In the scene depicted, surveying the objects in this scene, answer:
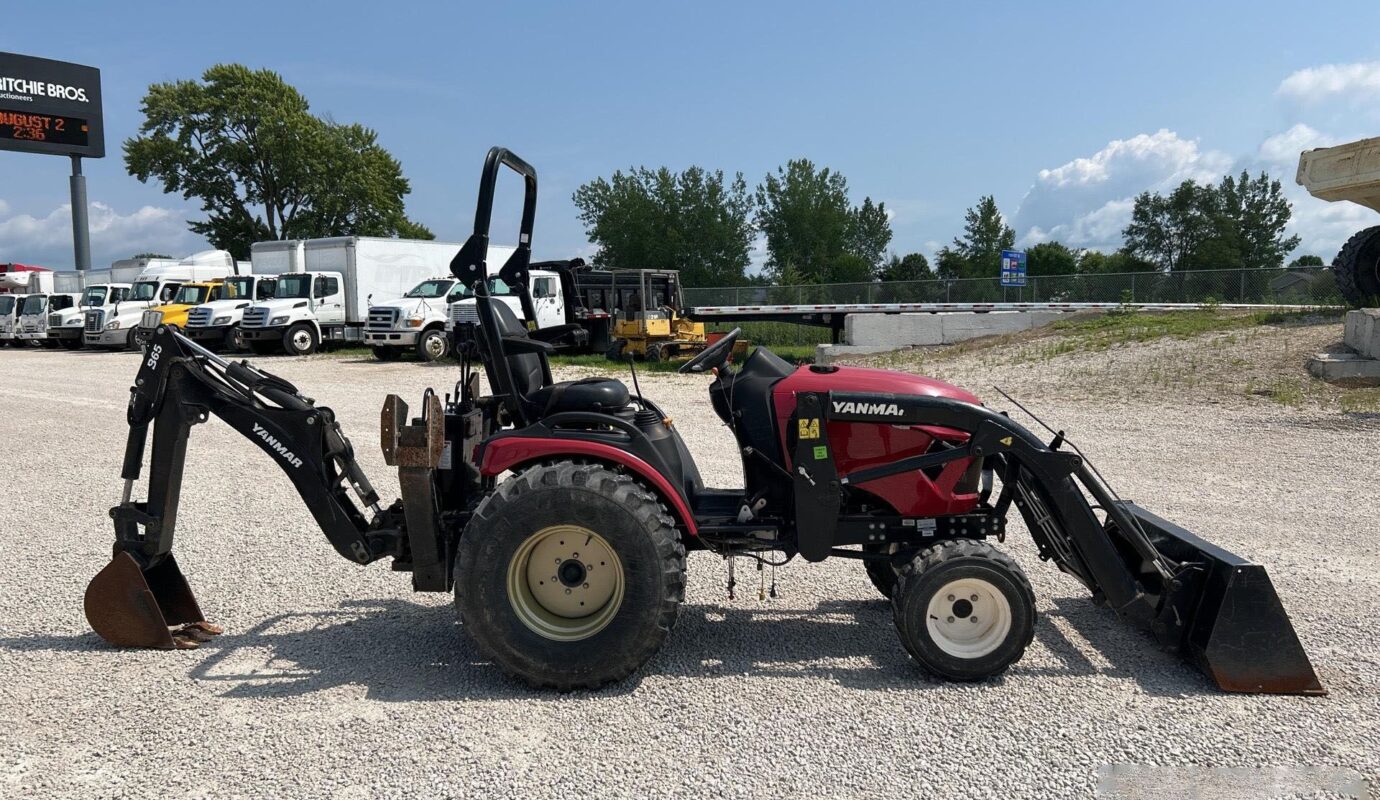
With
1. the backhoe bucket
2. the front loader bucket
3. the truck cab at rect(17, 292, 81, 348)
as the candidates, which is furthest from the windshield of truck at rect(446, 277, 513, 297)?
the truck cab at rect(17, 292, 81, 348)

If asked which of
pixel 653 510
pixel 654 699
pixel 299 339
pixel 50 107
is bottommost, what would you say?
pixel 654 699

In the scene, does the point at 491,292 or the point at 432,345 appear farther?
the point at 432,345

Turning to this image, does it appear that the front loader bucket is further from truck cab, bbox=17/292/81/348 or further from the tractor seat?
truck cab, bbox=17/292/81/348

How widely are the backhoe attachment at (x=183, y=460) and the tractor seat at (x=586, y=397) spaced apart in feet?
2.95

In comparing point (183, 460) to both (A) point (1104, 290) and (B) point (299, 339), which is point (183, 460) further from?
→ (A) point (1104, 290)

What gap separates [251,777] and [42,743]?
891mm

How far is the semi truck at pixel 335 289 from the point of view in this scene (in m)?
24.5

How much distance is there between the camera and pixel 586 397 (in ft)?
13.6

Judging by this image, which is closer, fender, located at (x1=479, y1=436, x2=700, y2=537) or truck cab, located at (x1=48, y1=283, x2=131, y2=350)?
fender, located at (x1=479, y1=436, x2=700, y2=537)

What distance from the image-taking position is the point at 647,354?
70.7 ft

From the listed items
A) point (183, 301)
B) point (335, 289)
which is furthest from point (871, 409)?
point (183, 301)

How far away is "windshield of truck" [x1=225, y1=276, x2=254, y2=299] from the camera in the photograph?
1019 inches

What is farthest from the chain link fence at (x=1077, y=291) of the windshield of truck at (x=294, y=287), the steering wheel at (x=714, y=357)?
the steering wheel at (x=714, y=357)

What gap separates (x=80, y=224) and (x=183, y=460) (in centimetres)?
4810
